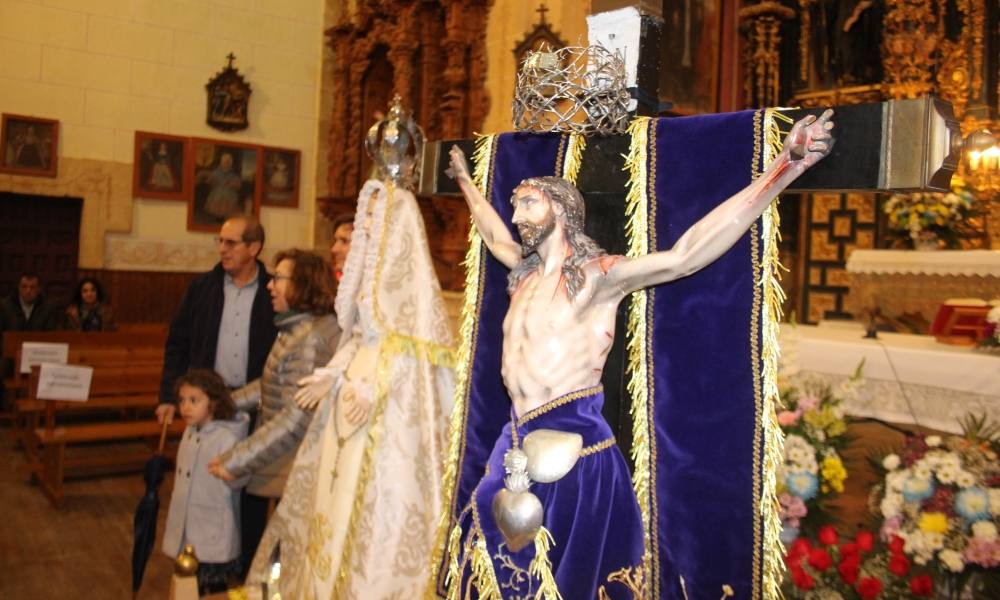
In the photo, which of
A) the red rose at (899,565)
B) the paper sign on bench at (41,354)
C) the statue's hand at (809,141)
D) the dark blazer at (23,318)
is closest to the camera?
the statue's hand at (809,141)

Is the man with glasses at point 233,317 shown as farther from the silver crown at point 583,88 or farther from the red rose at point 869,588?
the red rose at point 869,588

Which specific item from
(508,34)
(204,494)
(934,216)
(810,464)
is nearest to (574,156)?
(810,464)

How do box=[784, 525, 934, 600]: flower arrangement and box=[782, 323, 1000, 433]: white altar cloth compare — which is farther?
box=[782, 323, 1000, 433]: white altar cloth

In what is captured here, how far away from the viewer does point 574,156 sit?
2.46 metres

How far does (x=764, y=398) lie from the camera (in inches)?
80.0

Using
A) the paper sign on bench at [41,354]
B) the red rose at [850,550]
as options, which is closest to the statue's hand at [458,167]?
the red rose at [850,550]

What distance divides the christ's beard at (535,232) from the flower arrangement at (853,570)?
1489 millimetres

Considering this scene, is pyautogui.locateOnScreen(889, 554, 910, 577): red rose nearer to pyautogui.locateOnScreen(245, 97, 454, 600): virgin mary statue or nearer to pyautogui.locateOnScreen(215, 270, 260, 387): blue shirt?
pyautogui.locateOnScreen(245, 97, 454, 600): virgin mary statue

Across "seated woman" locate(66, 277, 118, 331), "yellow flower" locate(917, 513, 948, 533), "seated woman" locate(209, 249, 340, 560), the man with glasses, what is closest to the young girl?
"seated woman" locate(209, 249, 340, 560)

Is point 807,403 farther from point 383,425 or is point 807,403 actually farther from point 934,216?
point 934,216

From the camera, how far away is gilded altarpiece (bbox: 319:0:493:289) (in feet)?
28.3

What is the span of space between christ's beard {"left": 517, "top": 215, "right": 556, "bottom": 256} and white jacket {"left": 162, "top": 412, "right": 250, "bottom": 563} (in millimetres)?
2035

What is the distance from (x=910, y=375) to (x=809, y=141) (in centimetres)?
289

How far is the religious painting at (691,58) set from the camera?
3.09m
